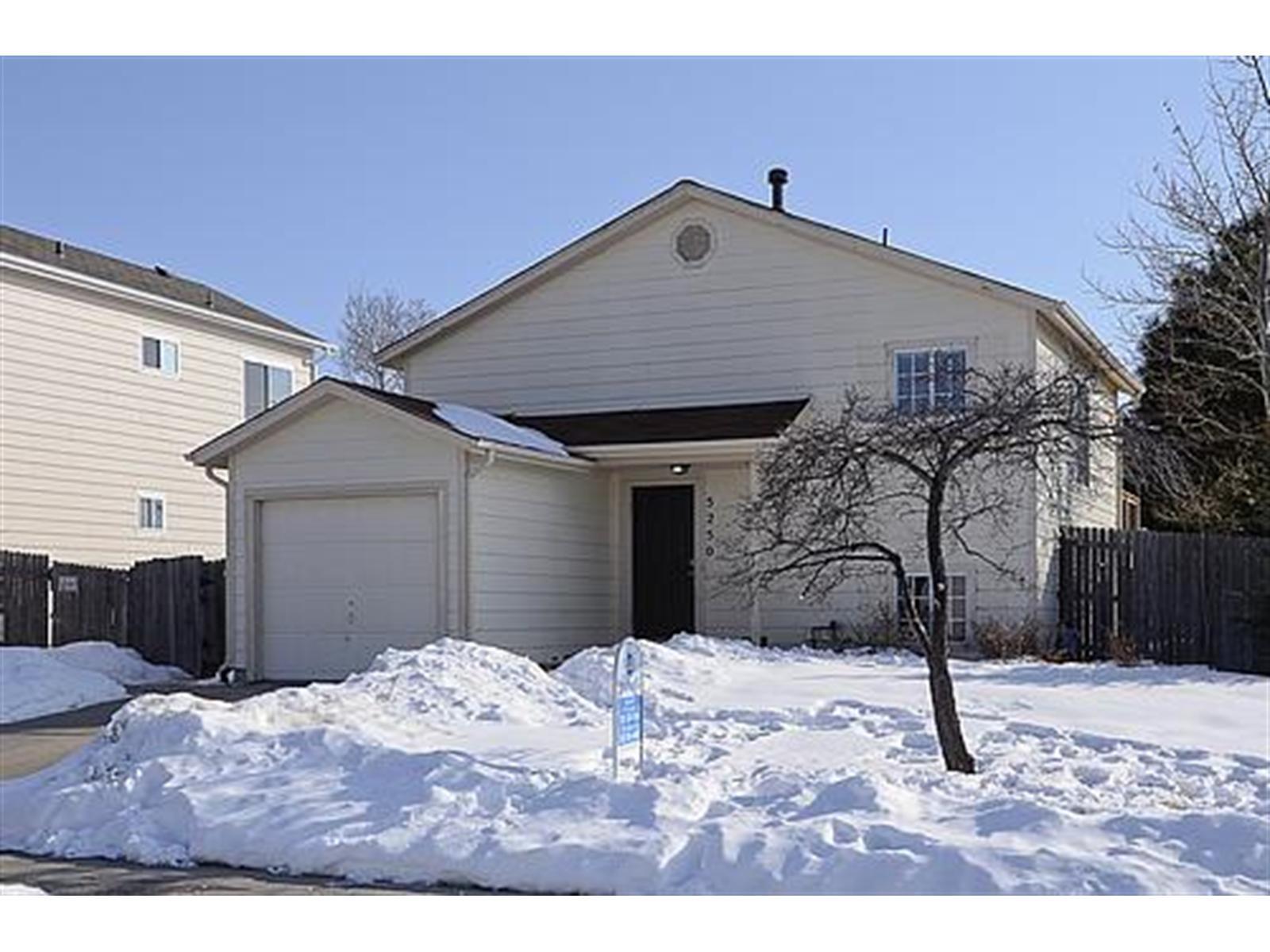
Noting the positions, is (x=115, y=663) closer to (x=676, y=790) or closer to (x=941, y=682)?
(x=941, y=682)

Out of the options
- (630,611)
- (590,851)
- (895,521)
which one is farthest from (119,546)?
(590,851)

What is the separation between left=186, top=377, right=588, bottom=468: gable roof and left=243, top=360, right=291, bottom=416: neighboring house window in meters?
9.44

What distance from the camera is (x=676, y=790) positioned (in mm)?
8531

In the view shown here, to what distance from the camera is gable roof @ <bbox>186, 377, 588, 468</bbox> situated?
18.1 meters

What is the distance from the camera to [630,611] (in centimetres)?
2117

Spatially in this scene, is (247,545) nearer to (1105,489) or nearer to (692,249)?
(692,249)

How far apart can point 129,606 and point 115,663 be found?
213 cm

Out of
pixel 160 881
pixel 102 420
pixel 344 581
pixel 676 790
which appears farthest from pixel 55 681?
pixel 676 790

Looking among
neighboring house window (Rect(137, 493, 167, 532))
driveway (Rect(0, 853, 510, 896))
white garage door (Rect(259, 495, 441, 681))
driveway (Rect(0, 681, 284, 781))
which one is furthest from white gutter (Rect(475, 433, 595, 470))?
neighboring house window (Rect(137, 493, 167, 532))

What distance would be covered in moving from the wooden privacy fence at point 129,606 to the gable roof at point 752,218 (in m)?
4.44

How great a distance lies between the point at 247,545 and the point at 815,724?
9578mm

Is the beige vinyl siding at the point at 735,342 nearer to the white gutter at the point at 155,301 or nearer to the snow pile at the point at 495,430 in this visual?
the snow pile at the point at 495,430

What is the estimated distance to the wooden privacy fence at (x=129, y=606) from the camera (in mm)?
21422

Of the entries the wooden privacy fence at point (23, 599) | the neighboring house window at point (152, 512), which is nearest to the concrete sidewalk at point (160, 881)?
the wooden privacy fence at point (23, 599)
